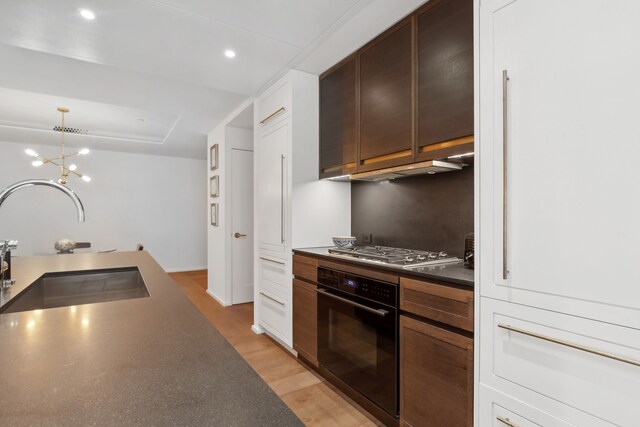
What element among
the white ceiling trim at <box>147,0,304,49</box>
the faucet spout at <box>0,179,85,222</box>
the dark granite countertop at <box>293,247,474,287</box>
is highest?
the white ceiling trim at <box>147,0,304,49</box>

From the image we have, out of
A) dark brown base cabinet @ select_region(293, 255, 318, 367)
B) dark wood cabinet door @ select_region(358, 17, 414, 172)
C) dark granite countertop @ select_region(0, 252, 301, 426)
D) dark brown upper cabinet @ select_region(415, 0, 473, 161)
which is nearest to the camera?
dark granite countertop @ select_region(0, 252, 301, 426)

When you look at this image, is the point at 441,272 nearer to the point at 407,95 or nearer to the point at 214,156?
the point at 407,95

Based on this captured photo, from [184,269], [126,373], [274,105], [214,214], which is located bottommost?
[184,269]

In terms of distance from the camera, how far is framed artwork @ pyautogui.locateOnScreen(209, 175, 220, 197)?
4605 mm

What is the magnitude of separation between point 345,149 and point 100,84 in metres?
2.49

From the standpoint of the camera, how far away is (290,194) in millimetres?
2635

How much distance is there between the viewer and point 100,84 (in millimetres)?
3084

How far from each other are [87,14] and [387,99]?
6.09ft
